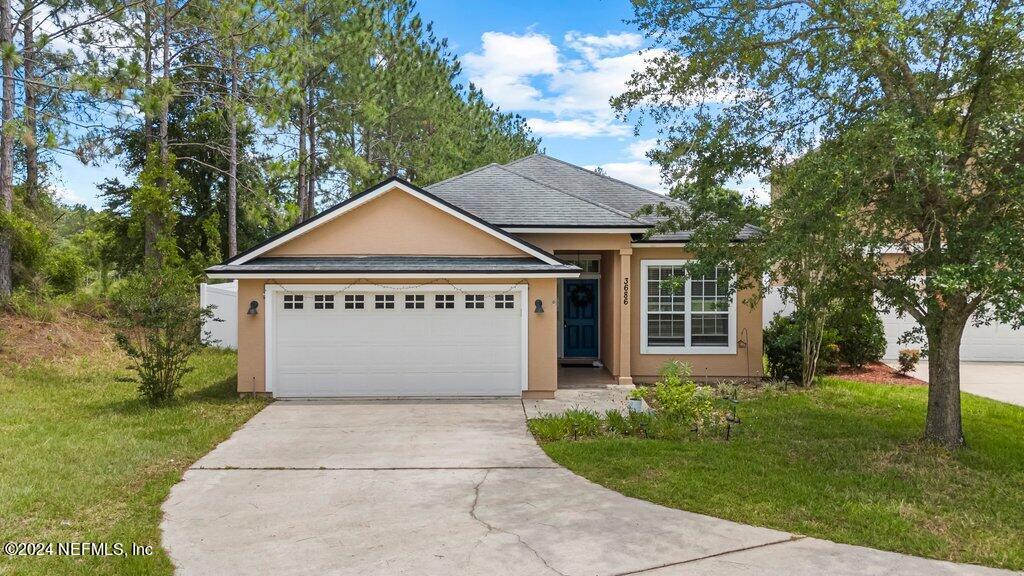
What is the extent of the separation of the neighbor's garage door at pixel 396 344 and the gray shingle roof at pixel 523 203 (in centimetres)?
213

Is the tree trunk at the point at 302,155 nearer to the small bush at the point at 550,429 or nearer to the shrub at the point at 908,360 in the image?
the small bush at the point at 550,429

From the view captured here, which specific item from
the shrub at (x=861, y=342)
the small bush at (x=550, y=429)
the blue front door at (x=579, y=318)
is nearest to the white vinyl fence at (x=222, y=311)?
the blue front door at (x=579, y=318)

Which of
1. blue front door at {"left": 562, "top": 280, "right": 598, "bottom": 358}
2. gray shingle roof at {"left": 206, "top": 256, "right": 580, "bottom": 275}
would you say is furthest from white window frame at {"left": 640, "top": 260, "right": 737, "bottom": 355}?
gray shingle roof at {"left": 206, "top": 256, "right": 580, "bottom": 275}

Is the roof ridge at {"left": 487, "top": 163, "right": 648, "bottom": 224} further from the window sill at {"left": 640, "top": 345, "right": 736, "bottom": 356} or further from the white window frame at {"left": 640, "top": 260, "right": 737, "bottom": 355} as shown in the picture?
the window sill at {"left": 640, "top": 345, "right": 736, "bottom": 356}

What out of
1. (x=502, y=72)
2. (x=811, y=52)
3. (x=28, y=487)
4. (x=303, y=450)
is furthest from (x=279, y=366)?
(x=502, y=72)

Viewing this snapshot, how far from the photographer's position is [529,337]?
11.4 meters

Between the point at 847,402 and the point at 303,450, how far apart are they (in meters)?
9.02

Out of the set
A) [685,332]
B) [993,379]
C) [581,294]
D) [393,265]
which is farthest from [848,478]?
[993,379]

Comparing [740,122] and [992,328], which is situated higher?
[740,122]

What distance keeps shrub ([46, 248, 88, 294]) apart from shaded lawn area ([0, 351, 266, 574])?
567cm

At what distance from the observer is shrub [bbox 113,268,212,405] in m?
9.99

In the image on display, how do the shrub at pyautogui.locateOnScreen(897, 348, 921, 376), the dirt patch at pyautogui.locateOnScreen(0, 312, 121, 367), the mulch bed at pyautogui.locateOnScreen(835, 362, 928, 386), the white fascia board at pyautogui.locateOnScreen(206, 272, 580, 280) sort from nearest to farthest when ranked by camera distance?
1. the white fascia board at pyautogui.locateOnScreen(206, 272, 580, 280)
2. the mulch bed at pyautogui.locateOnScreen(835, 362, 928, 386)
3. the dirt patch at pyautogui.locateOnScreen(0, 312, 121, 367)
4. the shrub at pyautogui.locateOnScreen(897, 348, 921, 376)

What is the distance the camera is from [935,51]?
22.8 ft

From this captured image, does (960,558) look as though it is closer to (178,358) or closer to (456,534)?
(456,534)
